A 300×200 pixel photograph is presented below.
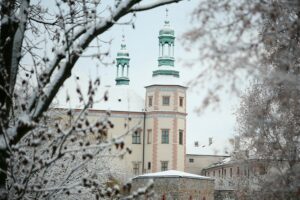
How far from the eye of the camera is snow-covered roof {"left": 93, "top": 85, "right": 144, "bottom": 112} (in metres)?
47.4

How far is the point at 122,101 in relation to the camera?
158 feet

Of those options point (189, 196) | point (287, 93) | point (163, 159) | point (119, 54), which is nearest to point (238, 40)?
point (287, 93)

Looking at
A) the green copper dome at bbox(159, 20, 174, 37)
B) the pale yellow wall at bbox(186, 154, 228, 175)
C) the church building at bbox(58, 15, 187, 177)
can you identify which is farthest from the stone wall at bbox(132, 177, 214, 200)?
the pale yellow wall at bbox(186, 154, 228, 175)

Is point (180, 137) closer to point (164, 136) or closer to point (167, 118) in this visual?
point (164, 136)

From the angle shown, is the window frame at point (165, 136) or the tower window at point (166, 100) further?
the tower window at point (166, 100)

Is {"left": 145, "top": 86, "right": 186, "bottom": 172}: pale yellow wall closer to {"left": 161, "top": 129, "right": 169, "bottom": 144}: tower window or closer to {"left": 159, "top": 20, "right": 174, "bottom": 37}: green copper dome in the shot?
{"left": 161, "top": 129, "right": 169, "bottom": 144}: tower window

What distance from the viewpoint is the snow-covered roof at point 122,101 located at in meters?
47.4

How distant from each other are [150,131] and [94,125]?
4263cm

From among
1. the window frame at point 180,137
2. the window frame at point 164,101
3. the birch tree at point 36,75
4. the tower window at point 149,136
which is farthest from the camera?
the tower window at point 149,136

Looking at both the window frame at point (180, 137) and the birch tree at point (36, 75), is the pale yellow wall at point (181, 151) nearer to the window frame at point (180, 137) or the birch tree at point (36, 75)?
the window frame at point (180, 137)

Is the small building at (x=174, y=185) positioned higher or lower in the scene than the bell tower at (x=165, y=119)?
lower

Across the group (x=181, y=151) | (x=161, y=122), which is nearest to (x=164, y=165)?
(x=181, y=151)

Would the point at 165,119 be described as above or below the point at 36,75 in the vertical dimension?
above

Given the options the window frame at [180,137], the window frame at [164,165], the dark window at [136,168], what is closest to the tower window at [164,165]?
the window frame at [164,165]
